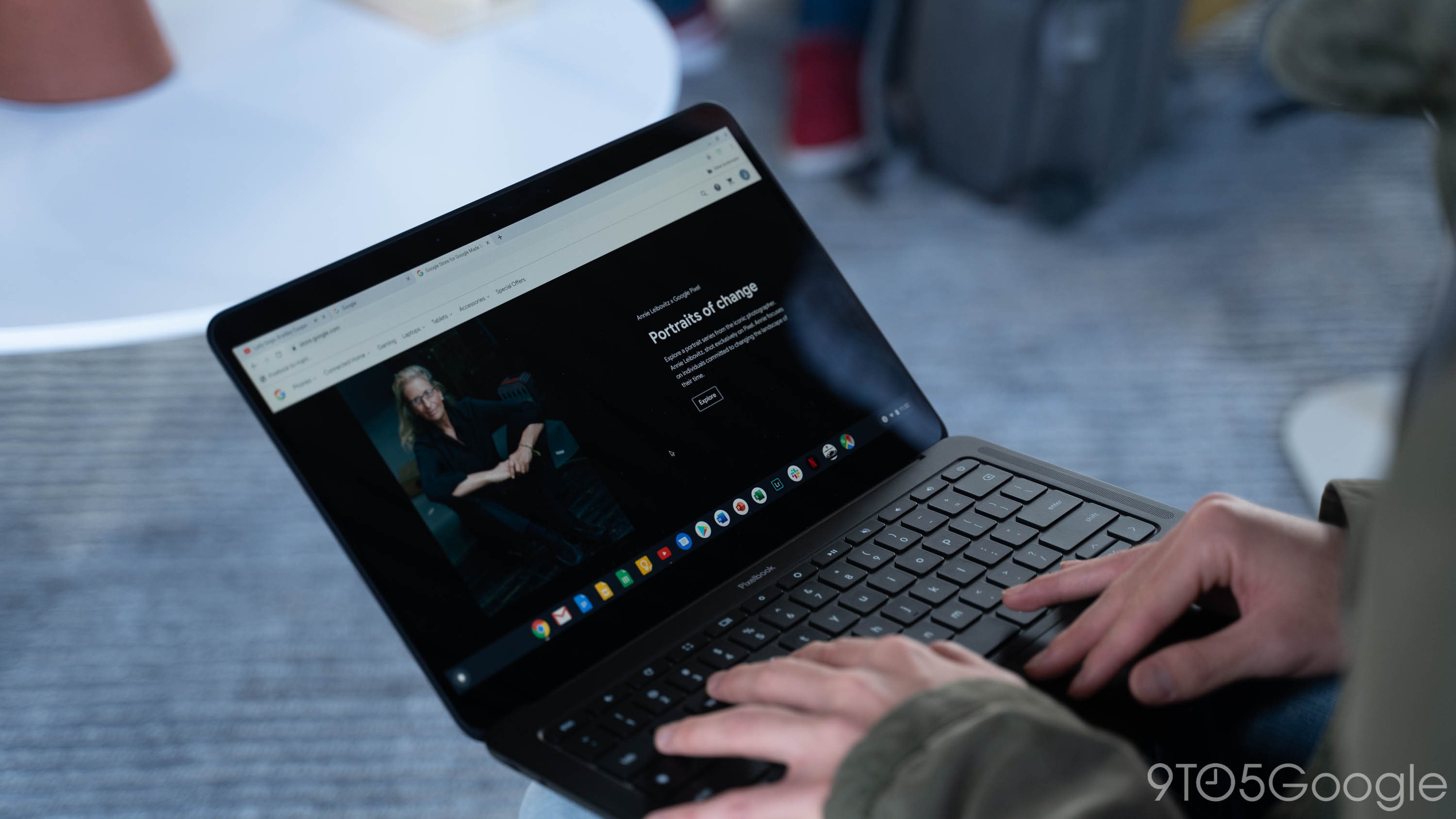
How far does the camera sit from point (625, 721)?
0.56m

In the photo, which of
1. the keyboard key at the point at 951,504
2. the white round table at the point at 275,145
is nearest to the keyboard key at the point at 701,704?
the keyboard key at the point at 951,504

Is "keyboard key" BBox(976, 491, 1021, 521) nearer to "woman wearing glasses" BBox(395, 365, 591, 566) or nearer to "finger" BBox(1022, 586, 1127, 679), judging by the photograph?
"finger" BBox(1022, 586, 1127, 679)

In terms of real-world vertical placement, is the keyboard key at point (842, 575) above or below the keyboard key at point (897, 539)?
above

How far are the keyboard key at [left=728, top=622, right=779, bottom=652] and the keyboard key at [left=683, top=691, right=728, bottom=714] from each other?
1.7 inches

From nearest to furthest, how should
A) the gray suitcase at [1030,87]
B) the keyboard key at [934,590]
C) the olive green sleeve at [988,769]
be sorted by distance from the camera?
the olive green sleeve at [988,769]
the keyboard key at [934,590]
the gray suitcase at [1030,87]

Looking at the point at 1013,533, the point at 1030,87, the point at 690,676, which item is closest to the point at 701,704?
the point at 690,676

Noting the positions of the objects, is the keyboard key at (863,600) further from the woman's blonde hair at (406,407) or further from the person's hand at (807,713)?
the woman's blonde hair at (406,407)

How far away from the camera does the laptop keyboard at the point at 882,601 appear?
547 mm

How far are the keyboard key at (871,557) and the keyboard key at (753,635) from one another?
0.24 ft

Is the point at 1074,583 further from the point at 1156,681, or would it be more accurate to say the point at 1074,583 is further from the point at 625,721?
the point at 625,721

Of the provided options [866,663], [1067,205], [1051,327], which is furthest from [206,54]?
[1067,205]

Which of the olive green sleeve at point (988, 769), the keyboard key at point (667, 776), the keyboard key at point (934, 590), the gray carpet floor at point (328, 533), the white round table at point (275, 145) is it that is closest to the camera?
the olive green sleeve at point (988, 769)

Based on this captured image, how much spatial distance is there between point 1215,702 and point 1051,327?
130 centimetres

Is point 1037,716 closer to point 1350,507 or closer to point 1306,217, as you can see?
→ point 1350,507
